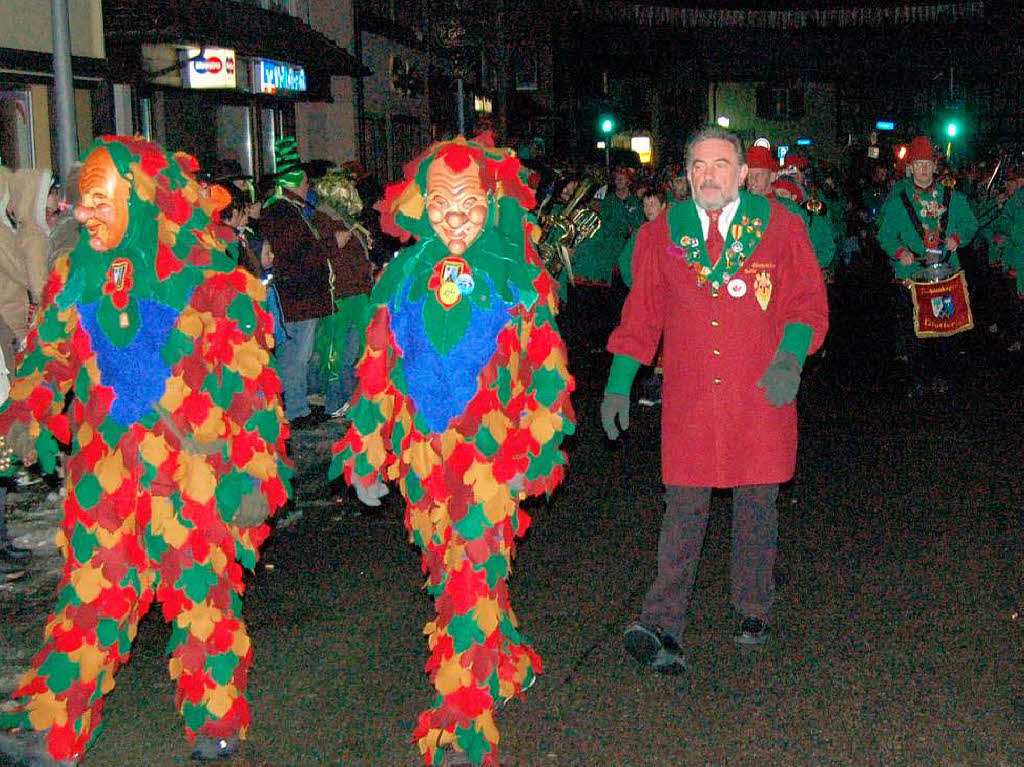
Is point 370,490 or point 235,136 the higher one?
point 235,136

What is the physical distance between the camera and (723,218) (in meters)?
5.30

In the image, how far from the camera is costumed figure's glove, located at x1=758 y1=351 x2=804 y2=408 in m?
5.13

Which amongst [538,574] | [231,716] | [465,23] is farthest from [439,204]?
[465,23]

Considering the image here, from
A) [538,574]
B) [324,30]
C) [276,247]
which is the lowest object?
[538,574]

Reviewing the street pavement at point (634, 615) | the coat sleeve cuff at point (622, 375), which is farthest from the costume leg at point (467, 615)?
the coat sleeve cuff at point (622, 375)

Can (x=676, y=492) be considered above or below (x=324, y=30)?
below

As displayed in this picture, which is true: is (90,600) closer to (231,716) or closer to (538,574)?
(231,716)

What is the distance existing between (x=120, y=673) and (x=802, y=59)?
212 ft

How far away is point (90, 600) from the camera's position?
14.5ft

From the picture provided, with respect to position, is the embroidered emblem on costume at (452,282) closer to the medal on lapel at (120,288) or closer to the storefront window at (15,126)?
the medal on lapel at (120,288)

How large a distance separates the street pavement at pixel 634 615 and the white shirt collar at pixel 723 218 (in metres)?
1.78

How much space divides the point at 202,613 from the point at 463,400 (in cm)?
115

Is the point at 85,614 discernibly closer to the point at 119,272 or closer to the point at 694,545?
the point at 119,272

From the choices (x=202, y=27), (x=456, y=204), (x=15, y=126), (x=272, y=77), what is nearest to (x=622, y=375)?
(x=456, y=204)
